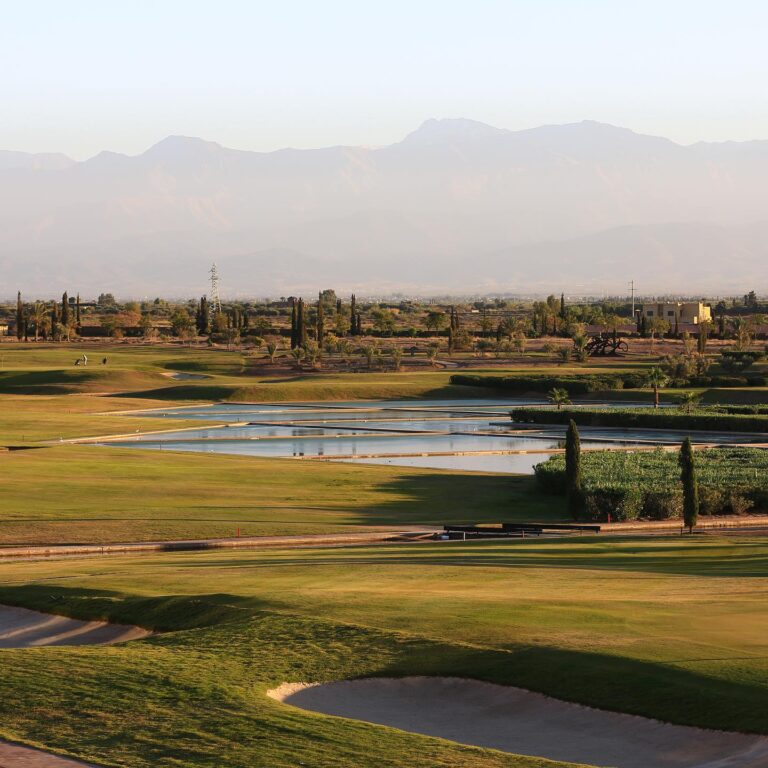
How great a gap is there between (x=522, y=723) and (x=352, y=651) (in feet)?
11.3

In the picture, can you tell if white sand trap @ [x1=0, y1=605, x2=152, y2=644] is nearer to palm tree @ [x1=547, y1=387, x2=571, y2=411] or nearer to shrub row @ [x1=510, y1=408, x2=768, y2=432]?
shrub row @ [x1=510, y1=408, x2=768, y2=432]

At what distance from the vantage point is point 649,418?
285ft

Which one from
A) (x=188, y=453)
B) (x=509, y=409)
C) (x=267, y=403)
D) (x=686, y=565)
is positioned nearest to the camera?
→ (x=686, y=565)

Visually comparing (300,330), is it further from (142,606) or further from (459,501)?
(142,606)

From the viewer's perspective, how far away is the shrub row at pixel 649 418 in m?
84.6

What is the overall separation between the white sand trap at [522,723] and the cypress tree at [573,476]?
30895 millimetres

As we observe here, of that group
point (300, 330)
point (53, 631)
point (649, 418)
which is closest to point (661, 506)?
point (53, 631)

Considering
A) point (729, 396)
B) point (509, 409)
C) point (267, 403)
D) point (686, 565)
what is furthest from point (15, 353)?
point (686, 565)

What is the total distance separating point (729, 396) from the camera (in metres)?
104

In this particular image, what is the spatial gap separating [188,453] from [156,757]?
2110 inches

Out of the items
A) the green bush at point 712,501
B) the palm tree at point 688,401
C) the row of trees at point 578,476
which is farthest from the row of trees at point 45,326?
the green bush at point 712,501

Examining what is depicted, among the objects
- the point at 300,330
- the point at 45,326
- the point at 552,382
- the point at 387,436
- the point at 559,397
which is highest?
the point at 45,326

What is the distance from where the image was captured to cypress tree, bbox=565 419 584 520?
154 feet

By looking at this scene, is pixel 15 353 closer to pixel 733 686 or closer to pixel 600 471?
pixel 600 471
